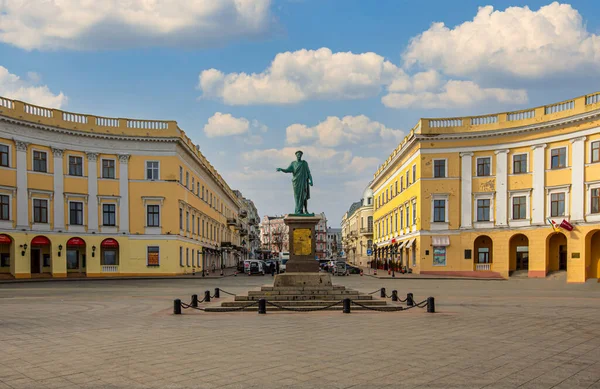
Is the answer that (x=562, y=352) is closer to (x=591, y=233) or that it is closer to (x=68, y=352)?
(x=68, y=352)

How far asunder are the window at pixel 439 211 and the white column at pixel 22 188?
33.0 m

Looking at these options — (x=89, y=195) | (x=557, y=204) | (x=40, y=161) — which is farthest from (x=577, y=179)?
(x=40, y=161)

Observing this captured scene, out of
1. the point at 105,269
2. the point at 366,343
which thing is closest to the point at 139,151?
the point at 105,269

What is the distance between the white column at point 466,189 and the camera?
46750 mm

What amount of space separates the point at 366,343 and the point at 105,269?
3908cm

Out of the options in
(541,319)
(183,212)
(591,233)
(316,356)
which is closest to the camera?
(316,356)

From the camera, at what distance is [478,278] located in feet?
145

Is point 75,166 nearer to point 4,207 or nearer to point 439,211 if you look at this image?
point 4,207

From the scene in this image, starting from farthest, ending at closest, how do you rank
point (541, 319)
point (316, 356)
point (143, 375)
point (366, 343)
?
point (541, 319) < point (366, 343) < point (316, 356) < point (143, 375)

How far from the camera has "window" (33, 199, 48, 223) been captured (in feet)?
140

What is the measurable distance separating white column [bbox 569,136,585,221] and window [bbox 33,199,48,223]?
40053 mm

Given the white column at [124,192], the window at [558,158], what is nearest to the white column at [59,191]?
the white column at [124,192]

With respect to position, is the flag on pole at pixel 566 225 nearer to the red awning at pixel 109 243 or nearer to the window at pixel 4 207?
the red awning at pixel 109 243

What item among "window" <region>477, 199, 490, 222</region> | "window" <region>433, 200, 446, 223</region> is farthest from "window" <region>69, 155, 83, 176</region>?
"window" <region>477, 199, 490, 222</region>
